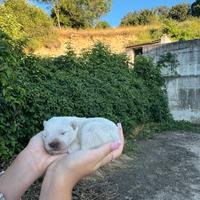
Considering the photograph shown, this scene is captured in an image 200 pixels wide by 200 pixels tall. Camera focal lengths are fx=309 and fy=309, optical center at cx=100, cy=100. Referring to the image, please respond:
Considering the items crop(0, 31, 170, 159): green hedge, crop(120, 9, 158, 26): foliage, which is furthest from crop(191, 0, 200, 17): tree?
crop(0, 31, 170, 159): green hedge

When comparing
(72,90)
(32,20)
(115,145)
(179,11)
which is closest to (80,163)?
(115,145)

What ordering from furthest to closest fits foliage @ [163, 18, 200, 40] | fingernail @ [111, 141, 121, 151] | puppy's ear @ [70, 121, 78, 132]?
foliage @ [163, 18, 200, 40]
puppy's ear @ [70, 121, 78, 132]
fingernail @ [111, 141, 121, 151]

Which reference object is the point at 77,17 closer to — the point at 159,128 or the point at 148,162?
the point at 159,128

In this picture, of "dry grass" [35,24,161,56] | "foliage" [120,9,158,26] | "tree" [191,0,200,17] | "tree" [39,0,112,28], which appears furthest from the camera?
"tree" [191,0,200,17]

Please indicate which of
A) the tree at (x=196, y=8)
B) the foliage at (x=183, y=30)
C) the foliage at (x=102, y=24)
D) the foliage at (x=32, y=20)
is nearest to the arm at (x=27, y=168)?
the foliage at (x=32, y=20)

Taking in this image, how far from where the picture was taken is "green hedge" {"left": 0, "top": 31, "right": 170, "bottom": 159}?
2975 mm

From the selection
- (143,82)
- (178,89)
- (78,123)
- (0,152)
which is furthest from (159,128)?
(78,123)

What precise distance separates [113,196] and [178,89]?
5.66 meters

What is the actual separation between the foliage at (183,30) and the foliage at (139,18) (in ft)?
15.4

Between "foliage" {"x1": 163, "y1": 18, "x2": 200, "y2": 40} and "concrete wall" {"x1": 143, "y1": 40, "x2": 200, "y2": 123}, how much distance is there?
4.67m

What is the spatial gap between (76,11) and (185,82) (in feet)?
36.6

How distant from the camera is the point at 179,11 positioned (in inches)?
881

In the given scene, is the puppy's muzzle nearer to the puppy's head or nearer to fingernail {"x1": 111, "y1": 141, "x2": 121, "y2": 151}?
the puppy's head

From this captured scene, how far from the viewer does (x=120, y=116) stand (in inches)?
223
